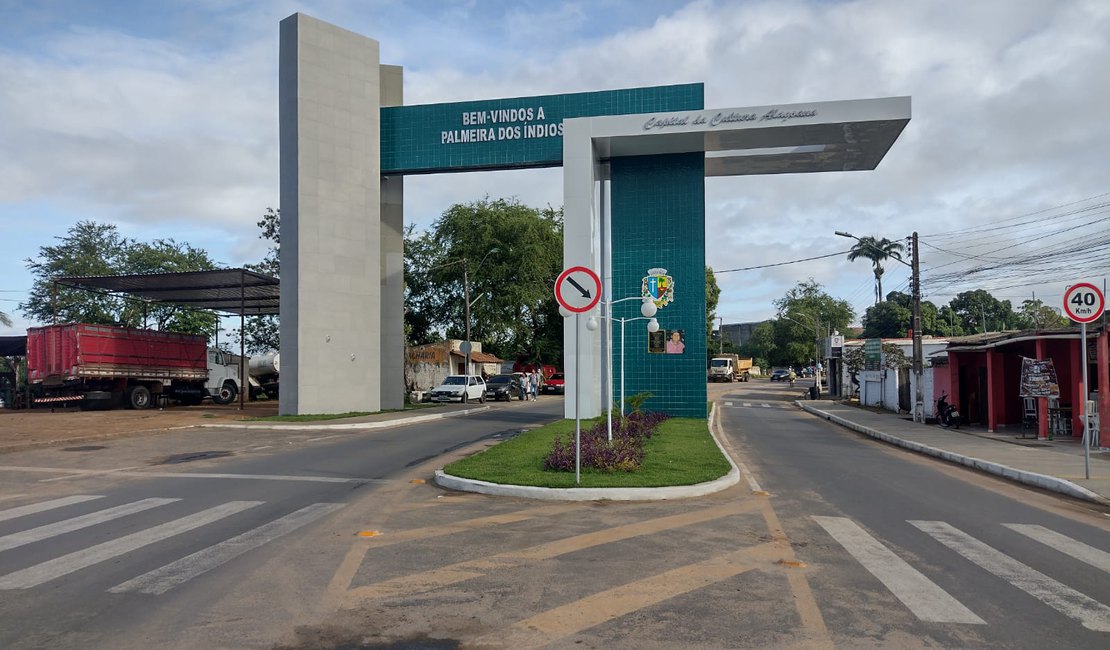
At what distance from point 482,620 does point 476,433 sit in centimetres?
1658

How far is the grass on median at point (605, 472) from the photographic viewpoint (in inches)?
453

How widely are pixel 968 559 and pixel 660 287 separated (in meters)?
19.2

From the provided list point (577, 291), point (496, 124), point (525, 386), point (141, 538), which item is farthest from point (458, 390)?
point (141, 538)

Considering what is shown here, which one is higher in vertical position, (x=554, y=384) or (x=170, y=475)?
(x=170, y=475)

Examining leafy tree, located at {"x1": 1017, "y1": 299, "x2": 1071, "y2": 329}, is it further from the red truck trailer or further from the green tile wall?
the red truck trailer

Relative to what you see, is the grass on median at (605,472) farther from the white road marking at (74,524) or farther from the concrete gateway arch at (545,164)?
the concrete gateway arch at (545,164)

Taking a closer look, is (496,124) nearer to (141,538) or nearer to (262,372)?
(141,538)

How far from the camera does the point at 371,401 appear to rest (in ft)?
98.9

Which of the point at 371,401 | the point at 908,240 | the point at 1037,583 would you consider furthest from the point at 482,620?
the point at 908,240

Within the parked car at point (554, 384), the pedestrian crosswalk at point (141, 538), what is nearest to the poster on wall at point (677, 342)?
the pedestrian crosswalk at point (141, 538)

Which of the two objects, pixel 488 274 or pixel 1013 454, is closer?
pixel 1013 454

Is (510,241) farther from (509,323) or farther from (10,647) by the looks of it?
(10,647)

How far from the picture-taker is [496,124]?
28.0 meters

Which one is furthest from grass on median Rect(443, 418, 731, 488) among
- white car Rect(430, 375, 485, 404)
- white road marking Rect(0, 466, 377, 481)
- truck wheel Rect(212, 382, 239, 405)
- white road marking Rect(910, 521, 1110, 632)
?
truck wheel Rect(212, 382, 239, 405)
